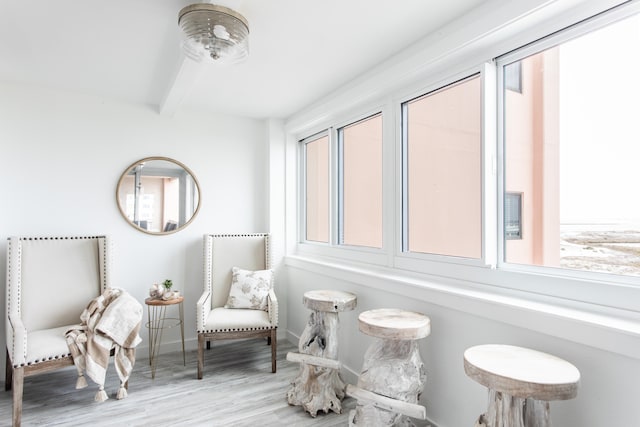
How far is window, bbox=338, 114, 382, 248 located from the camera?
9.95ft

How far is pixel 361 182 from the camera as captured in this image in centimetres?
326

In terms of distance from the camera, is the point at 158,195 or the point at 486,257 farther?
the point at 158,195

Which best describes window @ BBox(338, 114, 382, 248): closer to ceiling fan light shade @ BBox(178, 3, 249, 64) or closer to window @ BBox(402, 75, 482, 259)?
window @ BBox(402, 75, 482, 259)

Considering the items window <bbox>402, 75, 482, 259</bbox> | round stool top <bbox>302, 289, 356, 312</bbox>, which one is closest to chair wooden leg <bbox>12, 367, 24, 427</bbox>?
round stool top <bbox>302, 289, 356, 312</bbox>

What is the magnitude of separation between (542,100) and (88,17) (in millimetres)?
2468

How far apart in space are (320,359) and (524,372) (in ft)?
4.70

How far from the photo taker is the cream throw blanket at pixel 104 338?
249 cm

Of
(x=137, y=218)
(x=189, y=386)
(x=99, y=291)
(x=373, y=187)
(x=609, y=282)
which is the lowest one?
(x=189, y=386)

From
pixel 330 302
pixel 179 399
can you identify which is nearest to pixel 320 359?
pixel 330 302

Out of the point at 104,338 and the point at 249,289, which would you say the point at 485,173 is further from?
the point at 104,338

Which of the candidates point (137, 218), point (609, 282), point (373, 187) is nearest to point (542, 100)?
point (609, 282)

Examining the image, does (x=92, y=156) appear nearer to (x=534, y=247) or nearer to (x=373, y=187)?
(x=373, y=187)

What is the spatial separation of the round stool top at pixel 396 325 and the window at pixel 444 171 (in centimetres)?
55

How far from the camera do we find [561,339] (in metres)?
1.56
